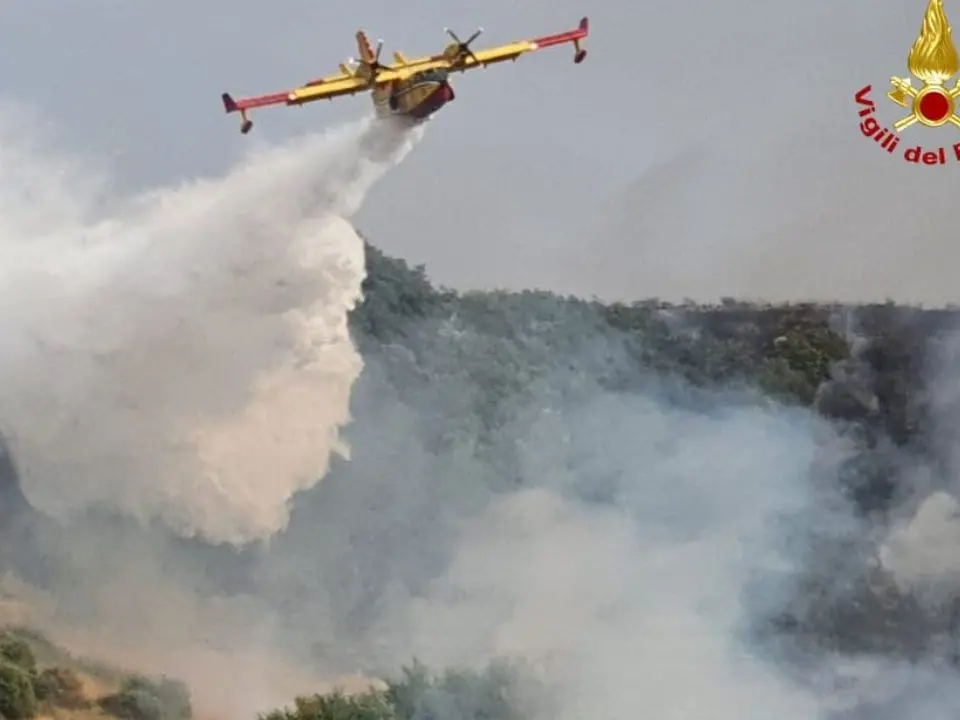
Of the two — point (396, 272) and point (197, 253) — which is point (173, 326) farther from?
point (396, 272)

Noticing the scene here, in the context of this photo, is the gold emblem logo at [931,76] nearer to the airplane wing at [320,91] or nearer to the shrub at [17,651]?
the airplane wing at [320,91]

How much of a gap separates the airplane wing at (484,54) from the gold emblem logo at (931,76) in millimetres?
1714

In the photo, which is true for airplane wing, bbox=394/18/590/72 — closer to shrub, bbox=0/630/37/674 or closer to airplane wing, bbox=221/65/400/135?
airplane wing, bbox=221/65/400/135

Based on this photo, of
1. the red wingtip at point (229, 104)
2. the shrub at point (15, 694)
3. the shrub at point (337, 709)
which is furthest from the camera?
the shrub at point (337, 709)

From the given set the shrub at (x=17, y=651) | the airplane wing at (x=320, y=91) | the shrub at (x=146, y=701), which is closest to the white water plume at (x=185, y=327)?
the airplane wing at (x=320, y=91)

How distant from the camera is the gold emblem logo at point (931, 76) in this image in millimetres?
6898

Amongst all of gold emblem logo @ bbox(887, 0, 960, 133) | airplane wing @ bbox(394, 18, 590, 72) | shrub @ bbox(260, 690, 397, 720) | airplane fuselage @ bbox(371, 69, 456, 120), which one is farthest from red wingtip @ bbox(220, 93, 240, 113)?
gold emblem logo @ bbox(887, 0, 960, 133)

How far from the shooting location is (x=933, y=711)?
22.8 feet

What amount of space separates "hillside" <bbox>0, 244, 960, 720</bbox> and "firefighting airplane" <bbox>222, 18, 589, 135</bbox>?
977 mm

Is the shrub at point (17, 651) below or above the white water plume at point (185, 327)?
below

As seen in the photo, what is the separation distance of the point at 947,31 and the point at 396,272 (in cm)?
308

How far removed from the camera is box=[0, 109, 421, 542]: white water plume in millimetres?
6336

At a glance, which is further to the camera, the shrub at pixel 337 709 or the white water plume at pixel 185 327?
the shrub at pixel 337 709

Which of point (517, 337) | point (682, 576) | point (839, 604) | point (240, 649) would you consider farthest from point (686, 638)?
point (240, 649)
